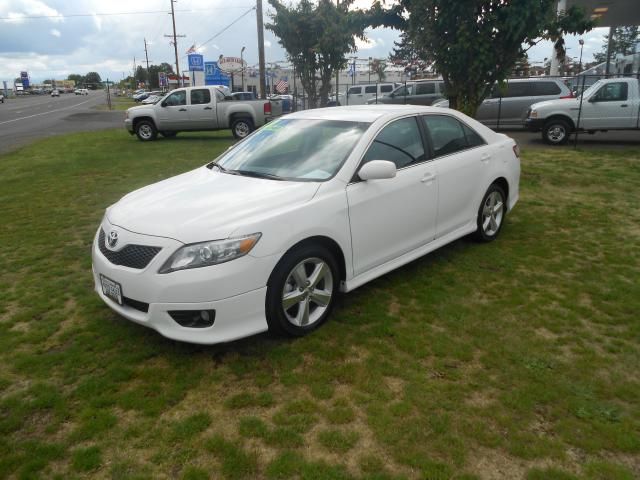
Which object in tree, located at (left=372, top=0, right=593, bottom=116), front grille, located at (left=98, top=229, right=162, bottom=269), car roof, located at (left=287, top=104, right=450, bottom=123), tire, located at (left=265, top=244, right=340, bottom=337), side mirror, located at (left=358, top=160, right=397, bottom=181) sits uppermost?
tree, located at (left=372, top=0, right=593, bottom=116)

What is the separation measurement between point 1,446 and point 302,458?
160cm

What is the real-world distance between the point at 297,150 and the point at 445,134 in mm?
Result: 1576

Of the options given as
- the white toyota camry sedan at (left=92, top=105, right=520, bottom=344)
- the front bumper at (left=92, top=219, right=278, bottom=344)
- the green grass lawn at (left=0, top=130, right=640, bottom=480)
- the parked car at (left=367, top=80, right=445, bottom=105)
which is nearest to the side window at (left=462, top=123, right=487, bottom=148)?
the white toyota camry sedan at (left=92, top=105, right=520, bottom=344)

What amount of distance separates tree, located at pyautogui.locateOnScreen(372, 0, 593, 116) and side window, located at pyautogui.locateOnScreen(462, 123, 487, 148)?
466cm

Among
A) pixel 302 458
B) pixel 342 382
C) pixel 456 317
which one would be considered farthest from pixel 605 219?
pixel 302 458

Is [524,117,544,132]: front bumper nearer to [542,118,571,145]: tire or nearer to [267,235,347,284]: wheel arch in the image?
[542,118,571,145]: tire

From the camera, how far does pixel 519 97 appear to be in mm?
17094

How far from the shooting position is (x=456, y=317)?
13.0ft

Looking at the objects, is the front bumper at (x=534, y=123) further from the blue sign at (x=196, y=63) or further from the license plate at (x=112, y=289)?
the blue sign at (x=196, y=63)

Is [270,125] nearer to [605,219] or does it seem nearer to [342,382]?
[342,382]

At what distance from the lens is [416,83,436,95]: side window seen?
19.5m

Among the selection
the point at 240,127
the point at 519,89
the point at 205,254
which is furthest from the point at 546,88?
the point at 205,254

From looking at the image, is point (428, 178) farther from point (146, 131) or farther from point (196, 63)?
point (196, 63)

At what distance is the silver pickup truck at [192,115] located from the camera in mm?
17594
